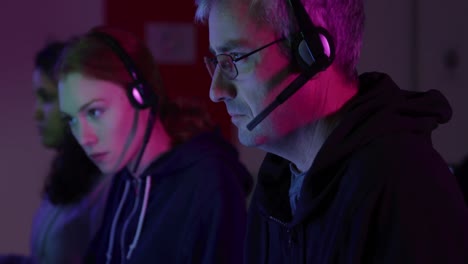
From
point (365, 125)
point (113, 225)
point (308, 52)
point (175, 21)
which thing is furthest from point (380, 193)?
point (175, 21)

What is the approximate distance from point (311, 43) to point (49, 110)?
1362 mm

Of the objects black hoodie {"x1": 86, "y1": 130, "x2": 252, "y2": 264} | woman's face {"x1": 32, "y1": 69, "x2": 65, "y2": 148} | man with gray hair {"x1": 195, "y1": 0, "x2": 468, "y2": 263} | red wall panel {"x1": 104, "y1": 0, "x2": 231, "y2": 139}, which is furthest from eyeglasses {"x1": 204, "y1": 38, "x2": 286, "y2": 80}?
red wall panel {"x1": 104, "y1": 0, "x2": 231, "y2": 139}

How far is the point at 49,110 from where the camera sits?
2.11 metres

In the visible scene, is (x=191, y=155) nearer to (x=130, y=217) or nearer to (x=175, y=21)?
(x=130, y=217)

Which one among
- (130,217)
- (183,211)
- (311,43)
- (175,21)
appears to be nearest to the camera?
(311,43)

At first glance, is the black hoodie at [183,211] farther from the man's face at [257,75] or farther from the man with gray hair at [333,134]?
the man's face at [257,75]

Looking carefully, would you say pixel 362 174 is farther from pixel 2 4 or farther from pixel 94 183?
pixel 2 4

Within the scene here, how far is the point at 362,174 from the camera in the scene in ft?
2.86

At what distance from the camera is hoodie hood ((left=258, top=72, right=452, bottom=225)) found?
908 mm

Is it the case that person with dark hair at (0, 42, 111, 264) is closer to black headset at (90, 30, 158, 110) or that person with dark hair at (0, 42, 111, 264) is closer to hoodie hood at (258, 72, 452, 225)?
black headset at (90, 30, 158, 110)

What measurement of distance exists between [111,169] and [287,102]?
0.78m

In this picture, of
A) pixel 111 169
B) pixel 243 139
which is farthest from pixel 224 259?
pixel 243 139

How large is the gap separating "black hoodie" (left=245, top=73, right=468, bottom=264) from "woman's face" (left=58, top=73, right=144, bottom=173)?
67cm

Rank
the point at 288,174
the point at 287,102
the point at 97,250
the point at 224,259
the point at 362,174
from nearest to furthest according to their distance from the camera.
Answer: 1. the point at 362,174
2. the point at 287,102
3. the point at 288,174
4. the point at 224,259
5. the point at 97,250
